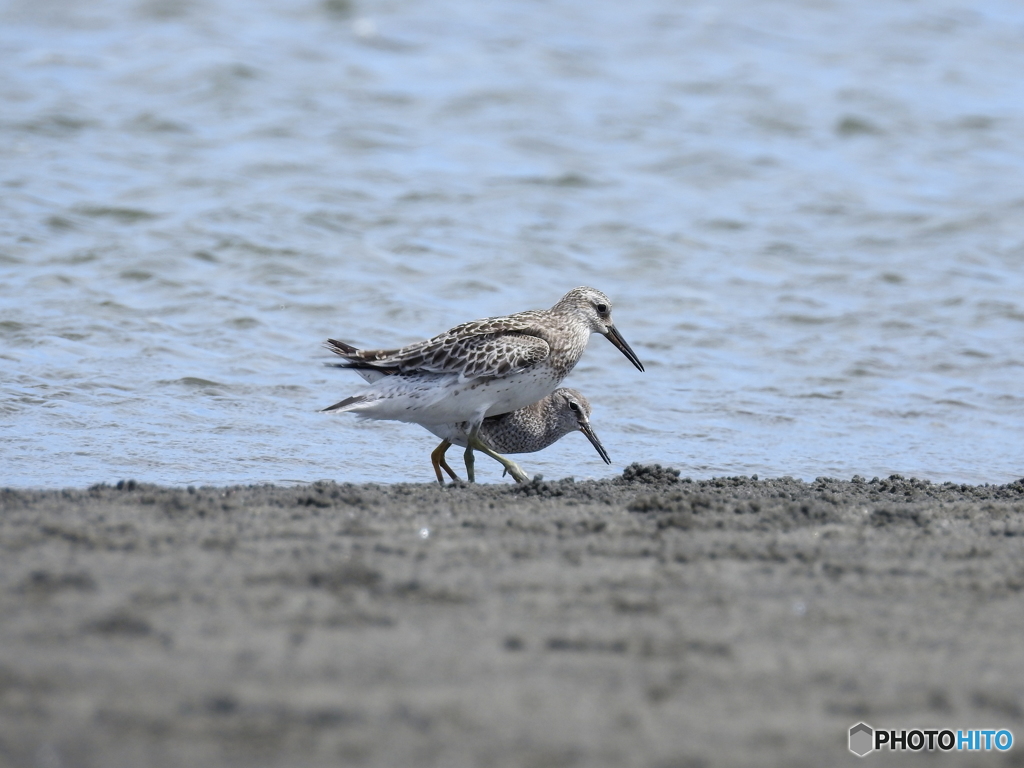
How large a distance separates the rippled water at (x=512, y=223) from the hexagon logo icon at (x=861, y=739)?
14.3ft

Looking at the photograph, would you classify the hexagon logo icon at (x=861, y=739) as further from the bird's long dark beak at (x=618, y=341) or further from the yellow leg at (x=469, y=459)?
the bird's long dark beak at (x=618, y=341)

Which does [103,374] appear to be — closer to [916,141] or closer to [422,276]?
[422,276]

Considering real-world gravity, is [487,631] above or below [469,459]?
above

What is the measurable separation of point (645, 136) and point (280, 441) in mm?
10057

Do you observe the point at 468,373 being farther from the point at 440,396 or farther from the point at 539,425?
the point at 539,425

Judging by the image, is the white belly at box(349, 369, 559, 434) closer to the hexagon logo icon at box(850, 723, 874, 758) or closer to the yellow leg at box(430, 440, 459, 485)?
the yellow leg at box(430, 440, 459, 485)

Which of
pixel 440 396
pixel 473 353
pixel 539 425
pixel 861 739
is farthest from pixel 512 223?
pixel 861 739

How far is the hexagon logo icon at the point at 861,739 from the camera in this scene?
3213 mm

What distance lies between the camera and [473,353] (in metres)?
7.28

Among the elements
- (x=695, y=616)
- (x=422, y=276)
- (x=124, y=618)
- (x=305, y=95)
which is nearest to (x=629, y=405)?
(x=422, y=276)

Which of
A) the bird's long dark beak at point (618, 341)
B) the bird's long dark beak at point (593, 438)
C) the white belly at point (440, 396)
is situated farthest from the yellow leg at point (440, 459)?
the bird's long dark beak at point (618, 341)

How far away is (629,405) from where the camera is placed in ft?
30.2

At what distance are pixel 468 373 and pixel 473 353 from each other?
13 centimetres

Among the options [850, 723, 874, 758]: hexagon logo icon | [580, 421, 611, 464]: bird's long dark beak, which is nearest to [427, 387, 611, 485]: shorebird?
[580, 421, 611, 464]: bird's long dark beak
